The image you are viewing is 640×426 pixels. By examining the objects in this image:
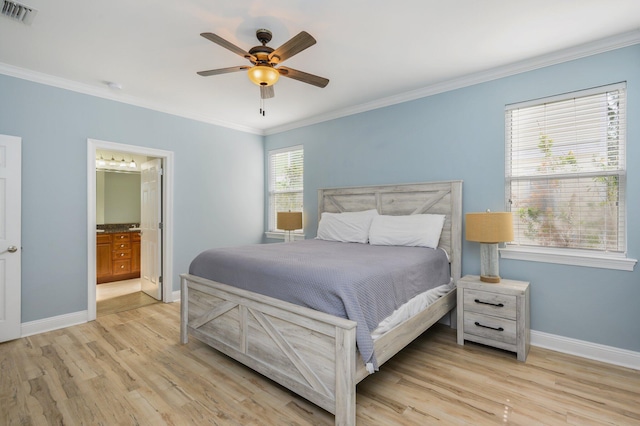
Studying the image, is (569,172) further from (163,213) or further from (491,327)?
(163,213)

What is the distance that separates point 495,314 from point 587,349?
0.81m

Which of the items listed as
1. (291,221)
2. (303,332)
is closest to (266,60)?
(303,332)

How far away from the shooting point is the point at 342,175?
14.6 feet

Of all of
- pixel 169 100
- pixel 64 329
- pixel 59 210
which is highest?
pixel 169 100

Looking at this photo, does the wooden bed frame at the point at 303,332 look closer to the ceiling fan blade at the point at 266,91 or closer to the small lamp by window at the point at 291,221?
the ceiling fan blade at the point at 266,91

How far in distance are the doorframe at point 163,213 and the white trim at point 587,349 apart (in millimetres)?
4351

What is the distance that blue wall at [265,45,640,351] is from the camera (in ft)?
8.21

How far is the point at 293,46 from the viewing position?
2096mm

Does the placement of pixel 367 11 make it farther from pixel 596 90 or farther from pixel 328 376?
pixel 328 376

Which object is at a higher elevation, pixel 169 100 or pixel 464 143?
pixel 169 100

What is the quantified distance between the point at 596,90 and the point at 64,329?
5620 millimetres

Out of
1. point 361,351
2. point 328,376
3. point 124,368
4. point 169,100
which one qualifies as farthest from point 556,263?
point 169,100

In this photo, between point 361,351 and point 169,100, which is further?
point 169,100

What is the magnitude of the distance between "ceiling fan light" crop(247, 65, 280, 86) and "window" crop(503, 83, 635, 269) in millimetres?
2345
